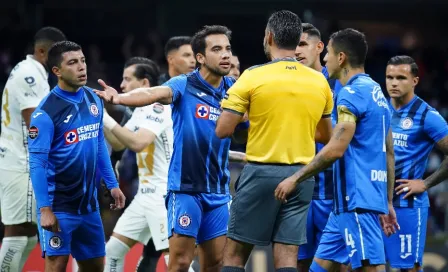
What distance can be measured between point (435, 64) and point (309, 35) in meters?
13.3

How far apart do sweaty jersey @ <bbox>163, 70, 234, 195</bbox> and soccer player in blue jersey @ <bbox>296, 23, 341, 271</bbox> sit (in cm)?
127

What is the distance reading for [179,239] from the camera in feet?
23.2

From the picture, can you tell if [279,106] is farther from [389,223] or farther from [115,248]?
[115,248]

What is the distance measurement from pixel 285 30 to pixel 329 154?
950mm

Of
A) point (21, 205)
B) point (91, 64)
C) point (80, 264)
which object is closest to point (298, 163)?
point (80, 264)

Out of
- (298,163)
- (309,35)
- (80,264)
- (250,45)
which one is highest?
(250,45)

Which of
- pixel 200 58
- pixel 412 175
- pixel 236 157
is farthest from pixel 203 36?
pixel 412 175

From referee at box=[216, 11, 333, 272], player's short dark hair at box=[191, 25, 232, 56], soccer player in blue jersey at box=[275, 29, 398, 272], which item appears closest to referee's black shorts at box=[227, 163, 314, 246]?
referee at box=[216, 11, 333, 272]

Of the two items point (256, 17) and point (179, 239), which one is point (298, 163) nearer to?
point (179, 239)

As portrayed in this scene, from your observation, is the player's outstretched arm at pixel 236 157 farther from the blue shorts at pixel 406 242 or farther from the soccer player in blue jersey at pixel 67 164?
the blue shorts at pixel 406 242

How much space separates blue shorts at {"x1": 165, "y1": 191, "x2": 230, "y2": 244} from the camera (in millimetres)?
7062

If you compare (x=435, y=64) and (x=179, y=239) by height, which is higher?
(x=435, y=64)

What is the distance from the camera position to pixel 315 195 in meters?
8.16

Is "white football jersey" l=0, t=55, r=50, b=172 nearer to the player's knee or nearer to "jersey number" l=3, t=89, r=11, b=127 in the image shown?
"jersey number" l=3, t=89, r=11, b=127
